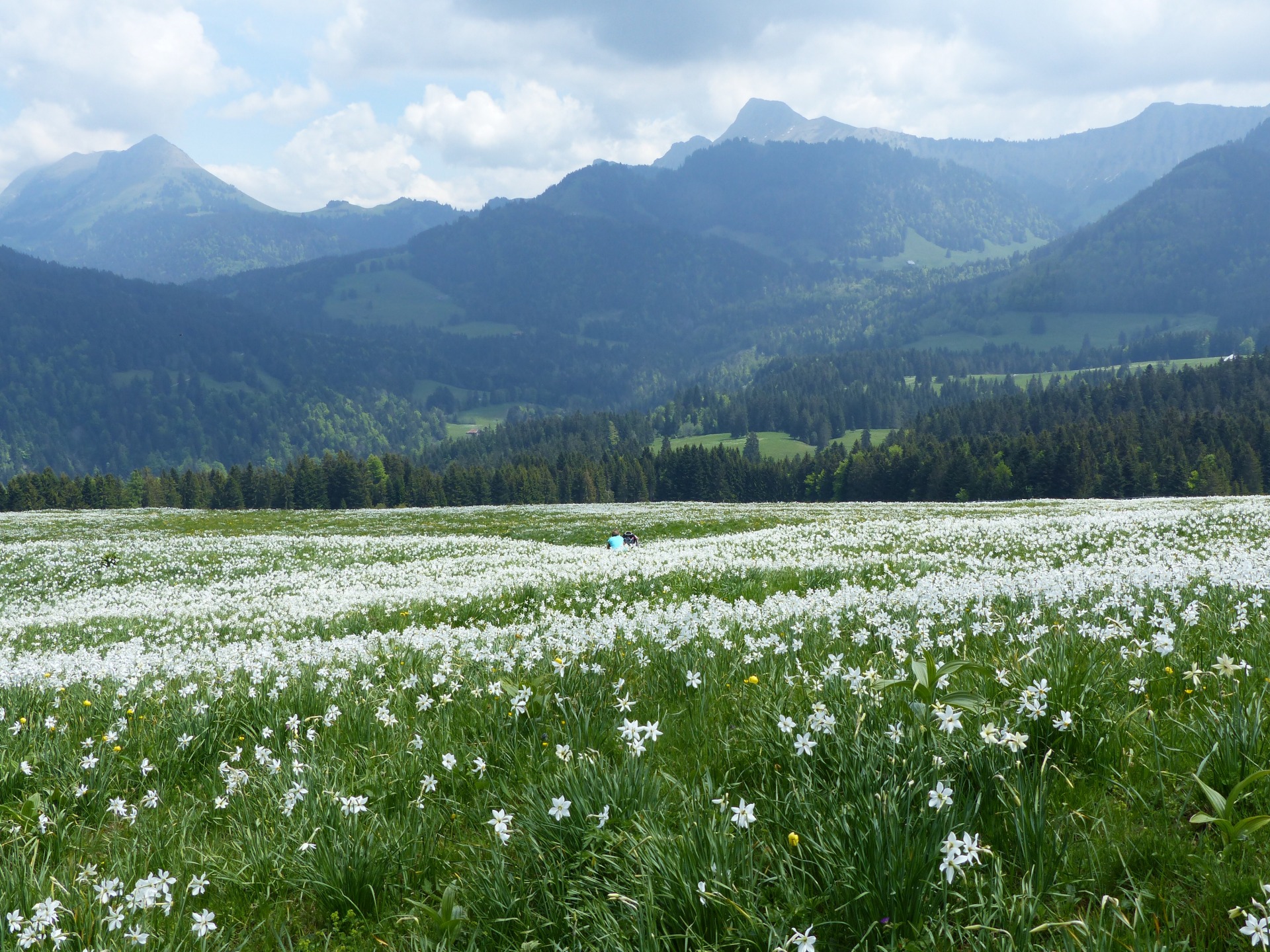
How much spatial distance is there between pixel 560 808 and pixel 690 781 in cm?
101

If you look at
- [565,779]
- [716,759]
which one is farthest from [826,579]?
[565,779]

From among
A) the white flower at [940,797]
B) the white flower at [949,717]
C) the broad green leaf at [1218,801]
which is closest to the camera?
the broad green leaf at [1218,801]

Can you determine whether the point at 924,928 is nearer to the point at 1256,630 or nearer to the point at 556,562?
the point at 1256,630

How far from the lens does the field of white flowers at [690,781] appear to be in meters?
2.86

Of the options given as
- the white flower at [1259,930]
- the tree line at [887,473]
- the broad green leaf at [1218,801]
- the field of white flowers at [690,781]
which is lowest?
the tree line at [887,473]

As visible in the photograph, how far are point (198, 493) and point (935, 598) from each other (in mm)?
170847

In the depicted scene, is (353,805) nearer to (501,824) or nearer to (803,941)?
(501,824)

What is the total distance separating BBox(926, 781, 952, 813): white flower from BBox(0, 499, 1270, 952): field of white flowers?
2 centimetres

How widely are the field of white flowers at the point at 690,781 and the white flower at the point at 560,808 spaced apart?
0.11ft

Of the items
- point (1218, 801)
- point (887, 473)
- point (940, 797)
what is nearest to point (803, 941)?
point (940, 797)

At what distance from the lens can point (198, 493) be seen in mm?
148125

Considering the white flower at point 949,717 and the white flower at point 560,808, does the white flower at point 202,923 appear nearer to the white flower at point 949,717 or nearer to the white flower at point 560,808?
the white flower at point 560,808

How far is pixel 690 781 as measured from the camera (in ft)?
13.9

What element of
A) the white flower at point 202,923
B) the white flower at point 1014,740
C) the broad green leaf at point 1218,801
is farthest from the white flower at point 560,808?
the broad green leaf at point 1218,801
